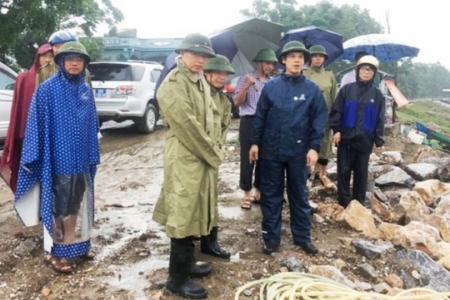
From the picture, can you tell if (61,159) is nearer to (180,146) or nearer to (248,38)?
(180,146)

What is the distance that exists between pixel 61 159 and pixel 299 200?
2.03m

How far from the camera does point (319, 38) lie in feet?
19.9

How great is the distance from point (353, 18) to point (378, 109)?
86.0ft

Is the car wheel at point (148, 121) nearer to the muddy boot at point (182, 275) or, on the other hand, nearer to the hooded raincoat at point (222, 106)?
the hooded raincoat at point (222, 106)

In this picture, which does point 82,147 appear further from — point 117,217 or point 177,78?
point 117,217

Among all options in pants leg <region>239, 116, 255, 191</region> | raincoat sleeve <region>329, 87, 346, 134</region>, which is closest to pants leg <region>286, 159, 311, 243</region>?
pants leg <region>239, 116, 255, 191</region>

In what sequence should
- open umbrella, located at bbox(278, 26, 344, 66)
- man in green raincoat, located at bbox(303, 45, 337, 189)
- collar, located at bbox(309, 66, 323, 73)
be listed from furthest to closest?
open umbrella, located at bbox(278, 26, 344, 66), collar, located at bbox(309, 66, 323, 73), man in green raincoat, located at bbox(303, 45, 337, 189)

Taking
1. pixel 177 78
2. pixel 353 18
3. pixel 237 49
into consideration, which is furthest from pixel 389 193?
pixel 353 18

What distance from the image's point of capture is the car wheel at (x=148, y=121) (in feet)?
32.9

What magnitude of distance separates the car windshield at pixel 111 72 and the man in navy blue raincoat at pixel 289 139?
20.4 feet

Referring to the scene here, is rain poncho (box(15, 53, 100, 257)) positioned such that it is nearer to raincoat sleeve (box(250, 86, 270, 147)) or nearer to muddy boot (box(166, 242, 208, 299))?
muddy boot (box(166, 242, 208, 299))

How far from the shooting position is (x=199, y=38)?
302 cm

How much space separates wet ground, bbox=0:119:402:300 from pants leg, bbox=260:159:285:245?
0.60 feet

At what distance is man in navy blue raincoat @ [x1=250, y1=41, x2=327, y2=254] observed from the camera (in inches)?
151
